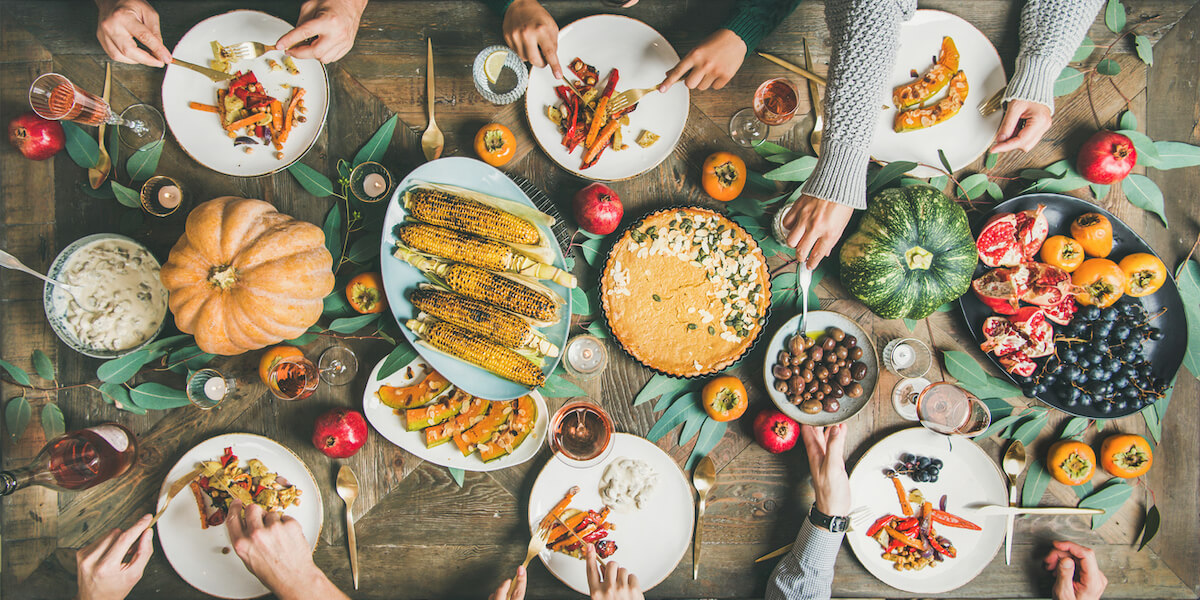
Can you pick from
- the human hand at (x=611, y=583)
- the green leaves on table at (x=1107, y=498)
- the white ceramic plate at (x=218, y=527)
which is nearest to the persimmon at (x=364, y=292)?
the white ceramic plate at (x=218, y=527)

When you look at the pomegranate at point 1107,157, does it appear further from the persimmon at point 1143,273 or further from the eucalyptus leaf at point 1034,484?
the eucalyptus leaf at point 1034,484

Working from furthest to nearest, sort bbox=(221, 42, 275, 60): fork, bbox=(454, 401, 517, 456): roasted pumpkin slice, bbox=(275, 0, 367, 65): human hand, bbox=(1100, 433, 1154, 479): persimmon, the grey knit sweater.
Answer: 1. bbox=(1100, 433, 1154, 479): persimmon
2. bbox=(454, 401, 517, 456): roasted pumpkin slice
3. bbox=(221, 42, 275, 60): fork
4. bbox=(275, 0, 367, 65): human hand
5. the grey knit sweater

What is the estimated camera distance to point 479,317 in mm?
2285

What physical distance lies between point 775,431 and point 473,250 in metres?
1.50

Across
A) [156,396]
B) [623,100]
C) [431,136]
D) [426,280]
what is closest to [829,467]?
[623,100]

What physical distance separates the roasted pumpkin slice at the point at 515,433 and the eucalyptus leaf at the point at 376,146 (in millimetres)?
1243

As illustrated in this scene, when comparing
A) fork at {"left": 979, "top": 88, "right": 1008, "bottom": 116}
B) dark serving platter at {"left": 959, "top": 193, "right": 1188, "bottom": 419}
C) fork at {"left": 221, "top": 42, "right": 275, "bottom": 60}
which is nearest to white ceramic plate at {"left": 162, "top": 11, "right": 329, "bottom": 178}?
fork at {"left": 221, "top": 42, "right": 275, "bottom": 60}

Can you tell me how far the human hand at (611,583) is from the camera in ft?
7.68

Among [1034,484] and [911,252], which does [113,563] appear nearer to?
[911,252]

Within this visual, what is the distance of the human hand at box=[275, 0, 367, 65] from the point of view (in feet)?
7.25

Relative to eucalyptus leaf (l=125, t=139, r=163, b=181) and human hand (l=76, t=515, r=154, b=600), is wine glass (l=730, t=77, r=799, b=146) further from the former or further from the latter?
human hand (l=76, t=515, r=154, b=600)

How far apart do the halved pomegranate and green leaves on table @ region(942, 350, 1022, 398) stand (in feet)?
1.46

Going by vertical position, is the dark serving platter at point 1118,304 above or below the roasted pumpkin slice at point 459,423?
above

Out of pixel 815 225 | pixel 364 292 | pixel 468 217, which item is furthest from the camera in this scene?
pixel 364 292
